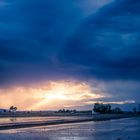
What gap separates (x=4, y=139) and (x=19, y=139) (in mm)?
1807

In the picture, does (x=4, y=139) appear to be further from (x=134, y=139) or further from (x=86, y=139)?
(x=134, y=139)

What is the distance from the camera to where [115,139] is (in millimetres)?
45000

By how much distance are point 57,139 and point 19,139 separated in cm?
417

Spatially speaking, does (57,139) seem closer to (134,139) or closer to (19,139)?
(19,139)

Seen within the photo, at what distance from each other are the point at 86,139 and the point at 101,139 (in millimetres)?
1703

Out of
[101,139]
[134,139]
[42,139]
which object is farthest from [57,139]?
[134,139]

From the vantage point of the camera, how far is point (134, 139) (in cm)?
4569

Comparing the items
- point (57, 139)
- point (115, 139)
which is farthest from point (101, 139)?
point (57, 139)

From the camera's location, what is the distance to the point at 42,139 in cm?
4694

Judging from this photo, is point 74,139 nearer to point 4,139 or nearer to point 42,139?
point 42,139

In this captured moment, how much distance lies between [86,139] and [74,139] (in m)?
1.31

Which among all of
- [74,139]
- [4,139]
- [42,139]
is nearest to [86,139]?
[74,139]

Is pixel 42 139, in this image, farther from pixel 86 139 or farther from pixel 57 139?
pixel 86 139

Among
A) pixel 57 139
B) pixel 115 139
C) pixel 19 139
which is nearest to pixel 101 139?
pixel 115 139
